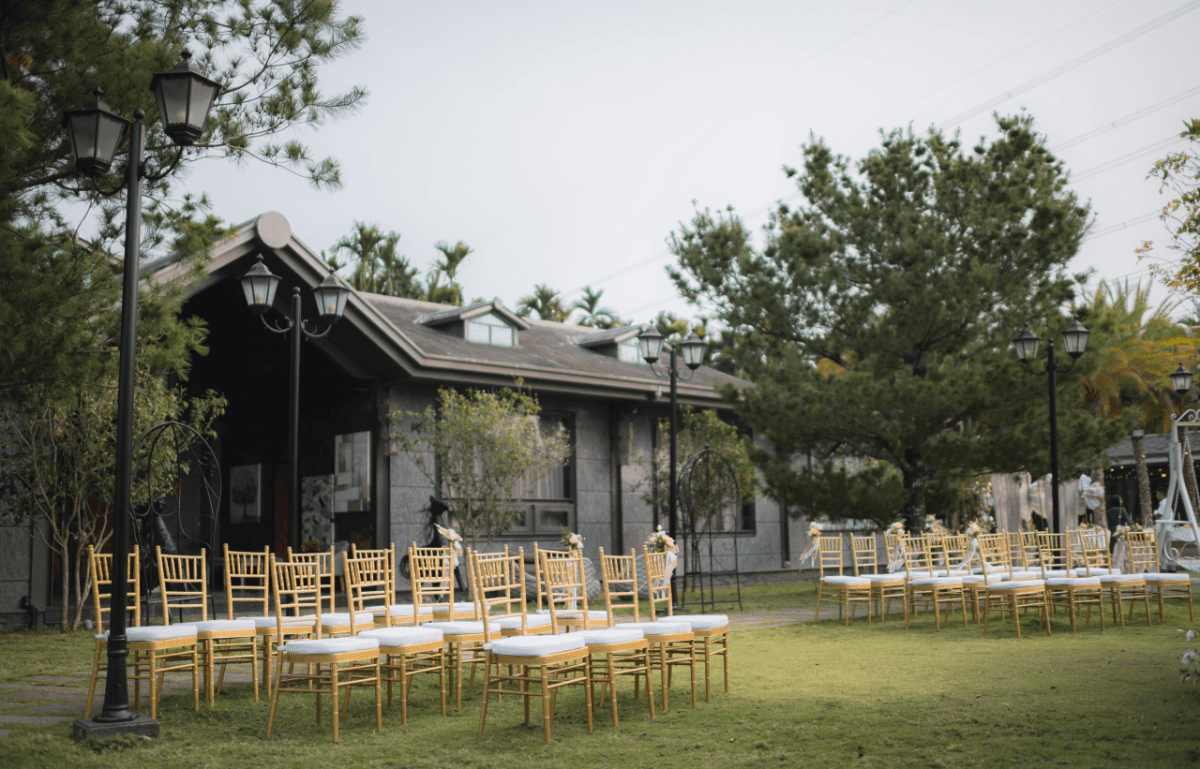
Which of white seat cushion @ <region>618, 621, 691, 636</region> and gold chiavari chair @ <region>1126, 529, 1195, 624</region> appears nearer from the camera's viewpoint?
white seat cushion @ <region>618, 621, 691, 636</region>

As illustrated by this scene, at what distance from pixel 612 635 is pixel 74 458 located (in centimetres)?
809

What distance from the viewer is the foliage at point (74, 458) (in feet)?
37.2

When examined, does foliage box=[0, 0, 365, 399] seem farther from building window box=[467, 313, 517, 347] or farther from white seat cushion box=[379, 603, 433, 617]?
building window box=[467, 313, 517, 347]

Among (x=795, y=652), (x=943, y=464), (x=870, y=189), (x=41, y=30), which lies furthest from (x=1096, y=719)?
(x=870, y=189)

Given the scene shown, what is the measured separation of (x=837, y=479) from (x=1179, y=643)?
22.5 feet

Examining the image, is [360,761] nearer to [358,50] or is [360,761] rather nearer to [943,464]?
[358,50]

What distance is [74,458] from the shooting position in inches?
450

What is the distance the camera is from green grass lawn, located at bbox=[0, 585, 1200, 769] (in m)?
5.06

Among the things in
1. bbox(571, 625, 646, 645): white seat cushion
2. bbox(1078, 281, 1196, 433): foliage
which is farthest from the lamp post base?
bbox(1078, 281, 1196, 433): foliage

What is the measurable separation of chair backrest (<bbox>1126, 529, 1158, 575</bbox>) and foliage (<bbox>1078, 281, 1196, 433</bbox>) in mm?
9816

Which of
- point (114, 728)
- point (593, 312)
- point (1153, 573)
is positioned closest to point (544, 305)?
point (593, 312)

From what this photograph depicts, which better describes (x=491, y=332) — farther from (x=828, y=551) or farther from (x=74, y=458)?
(x=74, y=458)

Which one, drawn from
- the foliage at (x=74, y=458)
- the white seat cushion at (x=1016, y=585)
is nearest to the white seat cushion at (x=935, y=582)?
the white seat cushion at (x=1016, y=585)

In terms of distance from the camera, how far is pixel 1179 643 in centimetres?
911
